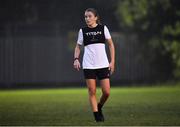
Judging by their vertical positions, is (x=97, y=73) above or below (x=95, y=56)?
below

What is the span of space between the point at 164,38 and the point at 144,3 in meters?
1.88

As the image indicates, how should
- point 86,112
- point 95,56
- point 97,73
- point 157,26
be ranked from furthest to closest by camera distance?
point 157,26, point 86,112, point 97,73, point 95,56

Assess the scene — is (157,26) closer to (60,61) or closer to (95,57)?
(60,61)

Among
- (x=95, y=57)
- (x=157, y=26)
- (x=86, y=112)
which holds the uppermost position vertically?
(x=95, y=57)

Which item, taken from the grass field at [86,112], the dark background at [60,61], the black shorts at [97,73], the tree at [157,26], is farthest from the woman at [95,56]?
the dark background at [60,61]

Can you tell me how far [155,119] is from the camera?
1501cm

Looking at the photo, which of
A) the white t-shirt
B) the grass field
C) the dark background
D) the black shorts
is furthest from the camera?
the dark background

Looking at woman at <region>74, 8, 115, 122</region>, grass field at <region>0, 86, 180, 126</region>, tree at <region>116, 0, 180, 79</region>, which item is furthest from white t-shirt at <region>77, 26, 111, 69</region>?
tree at <region>116, 0, 180, 79</region>

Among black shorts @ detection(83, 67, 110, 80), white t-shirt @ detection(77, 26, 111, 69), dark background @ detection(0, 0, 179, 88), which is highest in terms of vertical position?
white t-shirt @ detection(77, 26, 111, 69)

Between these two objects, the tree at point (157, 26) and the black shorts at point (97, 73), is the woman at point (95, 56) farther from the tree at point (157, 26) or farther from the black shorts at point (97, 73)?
the tree at point (157, 26)

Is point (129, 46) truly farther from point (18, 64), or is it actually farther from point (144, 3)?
point (18, 64)

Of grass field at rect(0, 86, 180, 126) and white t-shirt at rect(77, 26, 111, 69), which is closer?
grass field at rect(0, 86, 180, 126)

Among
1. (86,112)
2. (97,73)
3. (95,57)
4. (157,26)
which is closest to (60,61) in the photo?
(157,26)

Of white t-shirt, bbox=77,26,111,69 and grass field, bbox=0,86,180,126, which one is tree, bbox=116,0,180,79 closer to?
grass field, bbox=0,86,180,126
